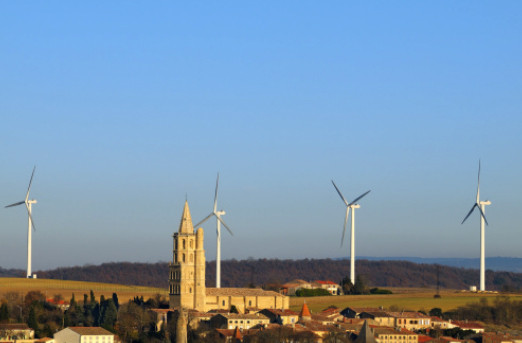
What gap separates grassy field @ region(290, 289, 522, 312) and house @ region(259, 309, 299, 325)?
13.7 metres

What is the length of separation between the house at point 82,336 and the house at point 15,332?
280 cm

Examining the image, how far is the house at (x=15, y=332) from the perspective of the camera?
10756cm

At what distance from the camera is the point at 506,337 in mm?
116500

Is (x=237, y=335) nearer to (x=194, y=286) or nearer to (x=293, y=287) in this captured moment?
(x=194, y=286)

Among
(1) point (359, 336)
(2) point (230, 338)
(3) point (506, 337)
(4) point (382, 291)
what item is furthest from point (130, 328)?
(4) point (382, 291)

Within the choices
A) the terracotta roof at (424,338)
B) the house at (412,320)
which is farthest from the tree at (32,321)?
the house at (412,320)

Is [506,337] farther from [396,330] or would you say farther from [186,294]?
[186,294]

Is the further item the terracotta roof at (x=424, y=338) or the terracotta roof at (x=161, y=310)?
the terracotta roof at (x=161, y=310)

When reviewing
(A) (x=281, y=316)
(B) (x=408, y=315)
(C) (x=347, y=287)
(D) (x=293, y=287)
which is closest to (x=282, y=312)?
(A) (x=281, y=316)

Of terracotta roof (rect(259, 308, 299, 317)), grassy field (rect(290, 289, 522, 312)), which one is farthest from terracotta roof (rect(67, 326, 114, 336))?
grassy field (rect(290, 289, 522, 312))

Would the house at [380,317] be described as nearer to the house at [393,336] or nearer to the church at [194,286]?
the house at [393,336]

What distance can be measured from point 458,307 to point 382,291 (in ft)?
72.4

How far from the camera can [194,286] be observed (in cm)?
12762

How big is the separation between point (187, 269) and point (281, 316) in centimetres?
1364
